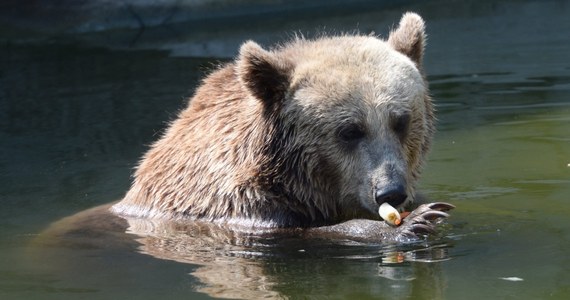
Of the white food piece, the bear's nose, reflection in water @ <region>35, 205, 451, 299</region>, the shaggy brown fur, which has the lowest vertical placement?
reflection in water @ <region>35, 205, 451, 299</region>

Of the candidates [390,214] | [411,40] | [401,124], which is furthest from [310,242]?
[411,40]

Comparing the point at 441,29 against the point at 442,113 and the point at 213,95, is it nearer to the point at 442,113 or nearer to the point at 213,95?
the point at 442,113

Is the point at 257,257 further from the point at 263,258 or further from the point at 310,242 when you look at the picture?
Answer: the point at 310,242

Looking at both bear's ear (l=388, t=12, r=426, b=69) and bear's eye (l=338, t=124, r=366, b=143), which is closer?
bear's eye (l=338, t=124, r=366, b=143)

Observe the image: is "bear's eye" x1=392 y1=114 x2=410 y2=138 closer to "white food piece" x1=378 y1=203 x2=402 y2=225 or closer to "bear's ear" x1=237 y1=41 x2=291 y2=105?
"white food piece" x1=378 y1=203 x2=402 y2=225

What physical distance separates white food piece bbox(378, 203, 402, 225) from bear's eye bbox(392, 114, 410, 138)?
682 mm

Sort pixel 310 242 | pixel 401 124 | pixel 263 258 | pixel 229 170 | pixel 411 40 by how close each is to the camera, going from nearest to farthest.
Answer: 1. pixel 263 258
2. pixel 310 242
3. pixel 401 124
4. pixel 229 170
5. pixel 411 40

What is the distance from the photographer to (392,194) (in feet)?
24.2

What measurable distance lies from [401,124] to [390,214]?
0.81 m

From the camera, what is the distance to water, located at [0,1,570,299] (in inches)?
268

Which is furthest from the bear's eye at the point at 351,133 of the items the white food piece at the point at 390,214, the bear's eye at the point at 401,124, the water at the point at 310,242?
the water at the point at 310,242

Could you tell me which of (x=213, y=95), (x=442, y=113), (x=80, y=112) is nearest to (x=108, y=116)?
(x=80, y=112)

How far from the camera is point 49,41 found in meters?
18.9

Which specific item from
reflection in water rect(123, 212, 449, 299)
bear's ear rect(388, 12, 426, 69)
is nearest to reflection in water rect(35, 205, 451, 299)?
reflection in water rect(123, 212, 449, 299)
